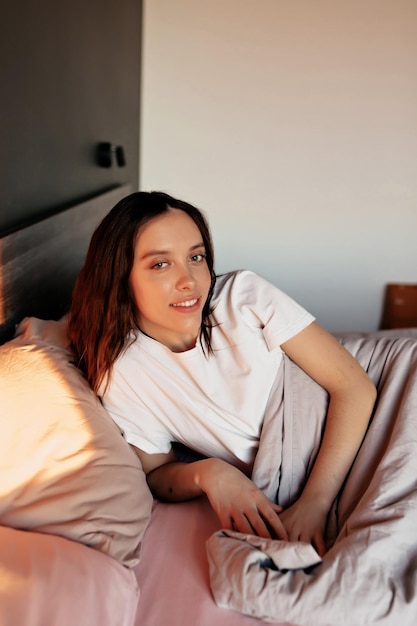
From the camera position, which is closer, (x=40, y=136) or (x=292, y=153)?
(x=40, y=136)

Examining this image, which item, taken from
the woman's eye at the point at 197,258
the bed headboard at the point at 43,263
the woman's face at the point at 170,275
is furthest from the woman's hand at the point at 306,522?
the bed headboard at the point at 43,263

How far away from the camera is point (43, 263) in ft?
4.75

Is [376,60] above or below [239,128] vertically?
above

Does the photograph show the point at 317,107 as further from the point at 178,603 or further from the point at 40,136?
the point at 178,603

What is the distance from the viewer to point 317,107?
2555 millimetres

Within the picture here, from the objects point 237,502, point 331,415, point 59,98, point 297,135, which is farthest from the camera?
point 297,135

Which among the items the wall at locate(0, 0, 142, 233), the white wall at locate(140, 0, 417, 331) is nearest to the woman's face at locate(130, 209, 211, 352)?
the wall at locate(0, 0, 142, 233)

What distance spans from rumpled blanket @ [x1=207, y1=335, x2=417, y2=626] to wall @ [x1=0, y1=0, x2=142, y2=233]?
73 cm

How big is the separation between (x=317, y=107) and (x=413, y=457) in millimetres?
1841

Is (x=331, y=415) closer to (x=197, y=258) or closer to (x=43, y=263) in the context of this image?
(x=197, y=258)

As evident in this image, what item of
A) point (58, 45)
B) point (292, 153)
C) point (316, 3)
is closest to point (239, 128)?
point (292, 153)

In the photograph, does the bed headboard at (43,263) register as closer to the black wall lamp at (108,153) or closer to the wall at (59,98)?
the wall at (59,98)

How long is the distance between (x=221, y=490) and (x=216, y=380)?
224mm

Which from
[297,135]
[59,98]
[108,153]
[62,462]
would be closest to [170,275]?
[62,462]
